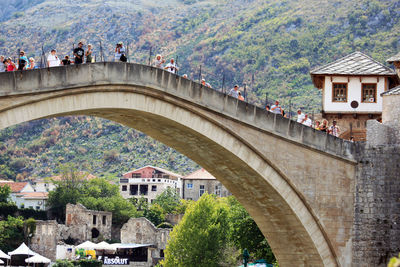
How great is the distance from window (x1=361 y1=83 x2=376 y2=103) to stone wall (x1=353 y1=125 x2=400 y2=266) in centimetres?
667

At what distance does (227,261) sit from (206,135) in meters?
36.1

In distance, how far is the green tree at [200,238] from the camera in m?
68.2

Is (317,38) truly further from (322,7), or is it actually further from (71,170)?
(71,170)

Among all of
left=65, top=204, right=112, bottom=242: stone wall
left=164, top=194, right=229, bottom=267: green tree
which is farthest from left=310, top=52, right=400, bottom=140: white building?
left=65, top=204, right=112, bottom=242: stone wall

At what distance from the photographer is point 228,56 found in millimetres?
191000

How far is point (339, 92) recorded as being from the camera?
42.7 metres

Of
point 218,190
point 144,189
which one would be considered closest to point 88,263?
point 218,190

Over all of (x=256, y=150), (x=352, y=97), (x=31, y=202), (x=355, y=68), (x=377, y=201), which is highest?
(x=355, y=68)

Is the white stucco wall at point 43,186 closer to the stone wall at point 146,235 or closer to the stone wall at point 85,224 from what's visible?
the stone wall at point 85,224

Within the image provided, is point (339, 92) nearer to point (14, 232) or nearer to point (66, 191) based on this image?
point (14, 232)

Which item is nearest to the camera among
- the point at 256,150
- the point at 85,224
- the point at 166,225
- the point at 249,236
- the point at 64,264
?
the point at 256,150

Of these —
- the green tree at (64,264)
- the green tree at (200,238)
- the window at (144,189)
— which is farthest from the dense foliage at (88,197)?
the green tree at (200,238)

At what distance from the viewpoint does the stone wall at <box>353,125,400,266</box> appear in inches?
1366

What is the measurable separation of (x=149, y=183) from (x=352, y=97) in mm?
98434
